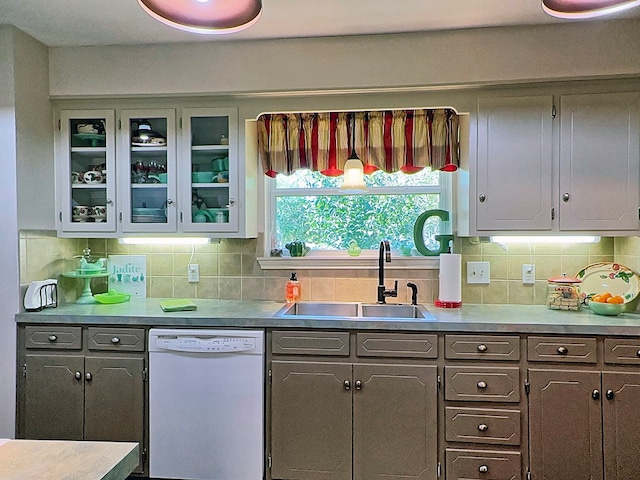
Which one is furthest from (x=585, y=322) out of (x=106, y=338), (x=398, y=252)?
(x=106, y=338)

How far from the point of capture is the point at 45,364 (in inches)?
94.5

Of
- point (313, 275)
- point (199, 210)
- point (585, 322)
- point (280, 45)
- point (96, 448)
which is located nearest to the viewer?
point (96, 448)

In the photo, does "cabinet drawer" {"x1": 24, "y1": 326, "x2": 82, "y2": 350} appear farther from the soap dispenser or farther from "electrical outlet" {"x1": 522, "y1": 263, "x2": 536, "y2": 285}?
"electrical outlet" {"x1": 522, "y1": 263, "x2": 536, "y2": 285}

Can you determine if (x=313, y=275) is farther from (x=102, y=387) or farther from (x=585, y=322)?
(x=585, y=322)

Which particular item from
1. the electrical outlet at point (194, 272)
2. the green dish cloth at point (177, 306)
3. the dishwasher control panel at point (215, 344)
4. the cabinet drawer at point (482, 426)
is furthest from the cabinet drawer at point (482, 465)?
the electrical outlet at point (194, 272)

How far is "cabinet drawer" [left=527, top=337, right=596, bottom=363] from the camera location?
2.11m

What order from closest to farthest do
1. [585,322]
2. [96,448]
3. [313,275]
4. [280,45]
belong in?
1. [96,448]
2. [585,322]
3. [280,45]
4. [313,275]

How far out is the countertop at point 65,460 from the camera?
84 cm

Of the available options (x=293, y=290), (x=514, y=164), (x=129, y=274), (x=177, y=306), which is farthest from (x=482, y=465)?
(x=129, y=274)

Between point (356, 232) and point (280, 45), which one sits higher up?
point (280, 45)

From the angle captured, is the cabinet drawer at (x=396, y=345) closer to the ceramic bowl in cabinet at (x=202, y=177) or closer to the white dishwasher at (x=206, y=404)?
the white dishwasher at (x=206, y=404)

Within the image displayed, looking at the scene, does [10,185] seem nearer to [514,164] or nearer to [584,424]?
[514,164]

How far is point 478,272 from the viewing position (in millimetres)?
2744

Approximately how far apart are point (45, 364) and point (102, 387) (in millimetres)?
336
